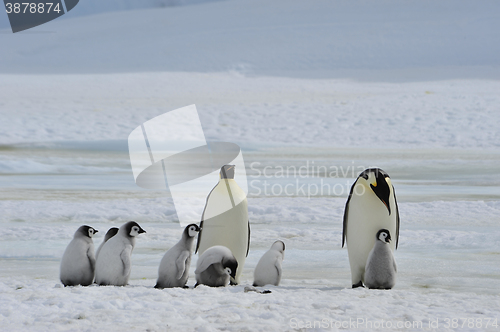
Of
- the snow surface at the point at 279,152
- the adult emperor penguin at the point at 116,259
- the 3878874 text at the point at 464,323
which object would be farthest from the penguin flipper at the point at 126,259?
the 3878874 text at the point at 464,323

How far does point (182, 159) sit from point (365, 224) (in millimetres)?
5829

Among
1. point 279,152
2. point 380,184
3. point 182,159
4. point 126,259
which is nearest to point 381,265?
point 380,184

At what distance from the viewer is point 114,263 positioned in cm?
288

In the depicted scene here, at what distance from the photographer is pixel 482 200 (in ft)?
18.1

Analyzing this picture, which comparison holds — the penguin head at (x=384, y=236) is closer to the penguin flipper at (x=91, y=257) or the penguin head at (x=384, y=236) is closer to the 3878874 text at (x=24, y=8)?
the penguin flipper at (x=91, y=257)

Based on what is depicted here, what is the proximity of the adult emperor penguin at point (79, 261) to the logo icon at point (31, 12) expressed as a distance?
2929cm

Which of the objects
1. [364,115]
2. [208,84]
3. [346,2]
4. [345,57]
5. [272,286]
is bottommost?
[272,286]

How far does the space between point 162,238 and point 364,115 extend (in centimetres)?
757

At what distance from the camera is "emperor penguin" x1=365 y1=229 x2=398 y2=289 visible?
2.94 metres

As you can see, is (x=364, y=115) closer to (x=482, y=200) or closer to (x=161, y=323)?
(x=482, y=200)

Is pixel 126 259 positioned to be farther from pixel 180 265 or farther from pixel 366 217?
pixel 366 217

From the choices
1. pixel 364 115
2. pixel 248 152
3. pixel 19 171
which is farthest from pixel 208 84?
pixel 19 171

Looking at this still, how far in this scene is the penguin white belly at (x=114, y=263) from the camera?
113 inches

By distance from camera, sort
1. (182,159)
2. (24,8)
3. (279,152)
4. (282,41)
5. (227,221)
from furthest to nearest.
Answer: (24,8) → (282,41) → (279,152) → (182,159) → (227,221)
